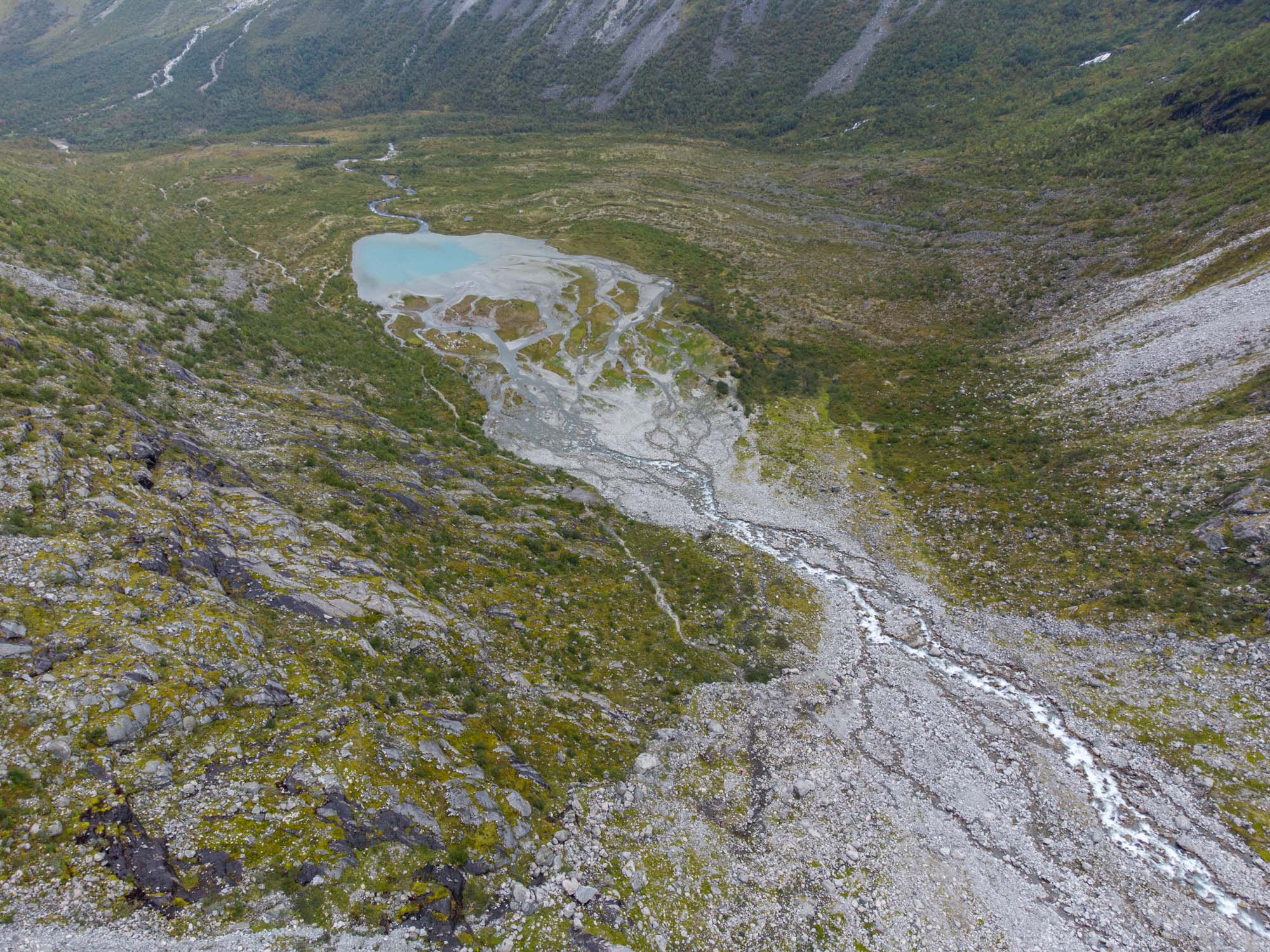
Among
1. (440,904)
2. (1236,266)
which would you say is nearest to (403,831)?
(440,904)

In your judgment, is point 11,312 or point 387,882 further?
point 11,312

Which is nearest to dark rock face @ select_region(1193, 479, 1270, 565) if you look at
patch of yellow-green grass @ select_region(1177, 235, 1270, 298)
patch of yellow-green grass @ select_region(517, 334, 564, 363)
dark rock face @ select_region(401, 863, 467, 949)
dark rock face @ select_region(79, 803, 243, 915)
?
patch of yellow-green grass @ select_region(1177, 235, 1270, 298)

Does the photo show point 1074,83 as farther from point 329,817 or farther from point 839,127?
point 329,817

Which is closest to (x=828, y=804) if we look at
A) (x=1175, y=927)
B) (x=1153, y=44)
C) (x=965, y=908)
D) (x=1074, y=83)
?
(x=965, y=908)

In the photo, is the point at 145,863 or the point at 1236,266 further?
the point at 1236,266

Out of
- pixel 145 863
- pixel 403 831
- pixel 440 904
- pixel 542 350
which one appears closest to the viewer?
pixel 145 863

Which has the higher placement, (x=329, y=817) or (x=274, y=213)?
(x=274, y=213)

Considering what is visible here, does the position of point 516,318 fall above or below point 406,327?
below

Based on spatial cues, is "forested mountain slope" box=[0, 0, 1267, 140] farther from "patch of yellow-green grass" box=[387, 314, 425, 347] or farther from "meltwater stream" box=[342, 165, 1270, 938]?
"patch of yellow-green grass" box=[387, 314, 425, 347]

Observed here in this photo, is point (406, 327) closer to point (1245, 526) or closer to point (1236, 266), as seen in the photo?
point (1245, 526)
